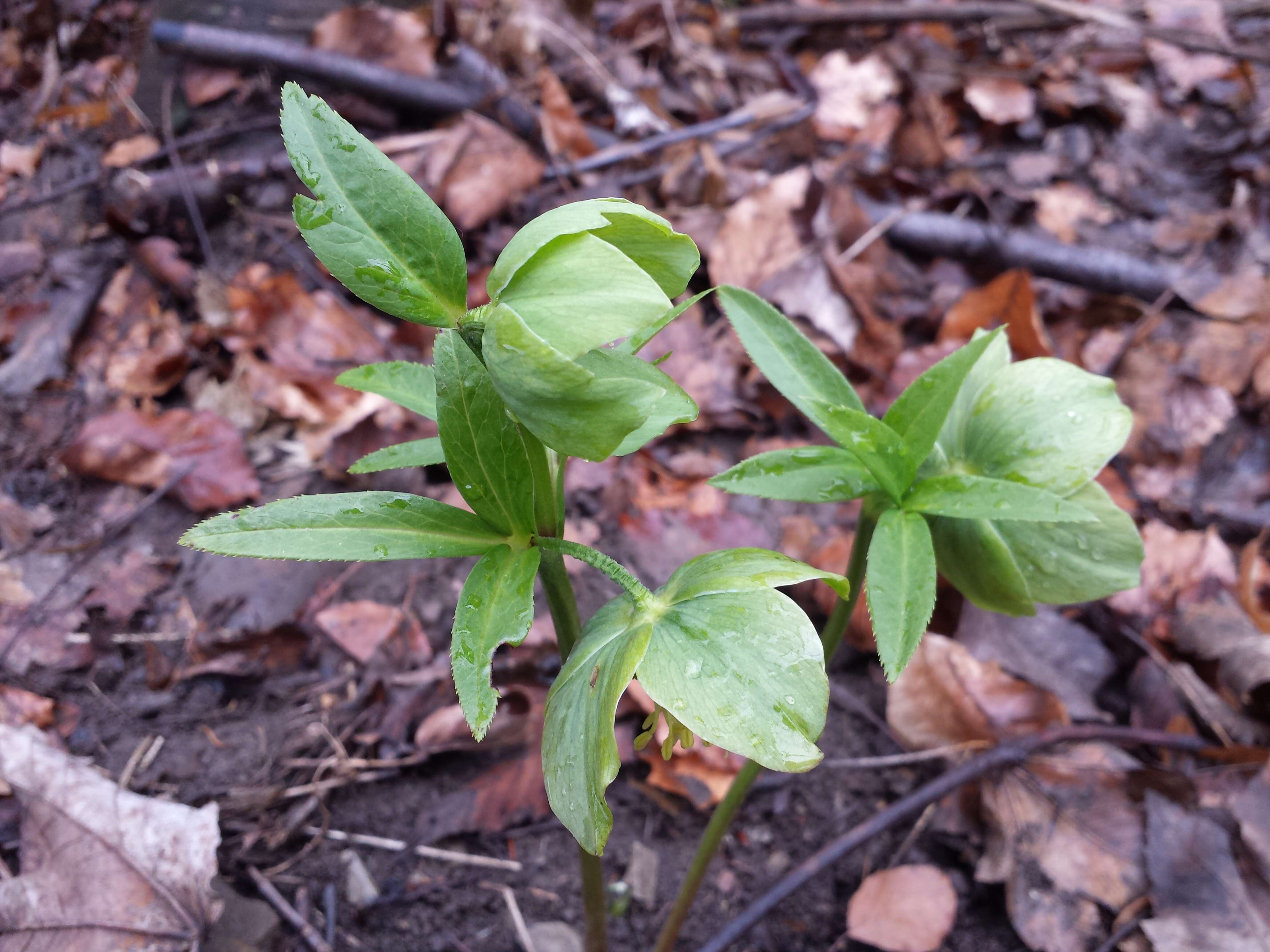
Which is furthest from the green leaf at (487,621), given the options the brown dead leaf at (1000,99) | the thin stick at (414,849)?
the brown dead leaf at (1000,99)

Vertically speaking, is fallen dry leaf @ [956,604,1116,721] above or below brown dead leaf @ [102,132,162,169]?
below

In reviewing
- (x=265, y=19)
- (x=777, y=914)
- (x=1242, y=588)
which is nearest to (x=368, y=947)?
(x=777, y=914)

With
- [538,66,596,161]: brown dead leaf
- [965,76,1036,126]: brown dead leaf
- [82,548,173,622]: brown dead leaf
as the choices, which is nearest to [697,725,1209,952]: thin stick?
[82,548,173,622]: brown dead leaf

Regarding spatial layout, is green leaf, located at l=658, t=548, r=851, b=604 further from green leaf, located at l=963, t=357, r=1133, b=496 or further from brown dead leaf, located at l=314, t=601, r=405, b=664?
brown dead leaf, located at l=314, t=601, r=405, b=664

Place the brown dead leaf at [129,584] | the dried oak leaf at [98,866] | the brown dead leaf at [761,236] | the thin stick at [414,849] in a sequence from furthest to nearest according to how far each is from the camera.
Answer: the brown dead leaf at [761,236], the brown dead leaf at [129,584], the thin stick at [414,849], the dried oak leaf at [98,866]

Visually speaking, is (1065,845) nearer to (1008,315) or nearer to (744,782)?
(744,782)

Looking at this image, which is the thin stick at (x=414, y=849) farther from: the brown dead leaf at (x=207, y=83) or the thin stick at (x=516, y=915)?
the brown dead leaf at (x=207, y=83)
